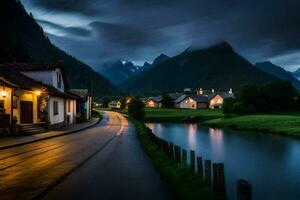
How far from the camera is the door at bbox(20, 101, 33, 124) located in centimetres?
2993

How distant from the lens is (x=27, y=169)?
12.5 meters

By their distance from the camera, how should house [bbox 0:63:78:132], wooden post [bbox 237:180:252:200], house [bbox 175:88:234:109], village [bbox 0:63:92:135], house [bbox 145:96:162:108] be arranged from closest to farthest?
wooden post [bbox 237:180:252:200] → village [bbox 0:63:92:135] → house [bbox 0:63:78:132] → house [bbox 175:88:234:109] → house [bbox 145:96:162:108]

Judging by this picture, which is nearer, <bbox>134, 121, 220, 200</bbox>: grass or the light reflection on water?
<bbox>134, 121, 220, 200</bbox>: grass

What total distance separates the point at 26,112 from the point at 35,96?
2037mm

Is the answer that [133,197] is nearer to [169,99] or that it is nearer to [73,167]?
[73,167]

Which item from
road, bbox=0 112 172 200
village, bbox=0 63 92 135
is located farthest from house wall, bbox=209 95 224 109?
road, bbox=0 112 172 200

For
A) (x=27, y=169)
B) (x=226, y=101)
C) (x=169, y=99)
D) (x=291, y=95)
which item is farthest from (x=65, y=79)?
(x=169, y=99)

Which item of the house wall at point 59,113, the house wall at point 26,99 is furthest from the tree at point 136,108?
the house wall at point 26,99

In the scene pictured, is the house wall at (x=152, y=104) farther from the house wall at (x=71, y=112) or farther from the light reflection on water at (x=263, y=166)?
the light reflection on water at (x=263, y=166)

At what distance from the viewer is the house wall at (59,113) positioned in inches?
1355

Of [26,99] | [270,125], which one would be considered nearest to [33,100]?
[26,99]

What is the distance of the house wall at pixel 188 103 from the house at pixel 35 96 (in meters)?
90.9

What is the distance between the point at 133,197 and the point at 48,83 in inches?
1260

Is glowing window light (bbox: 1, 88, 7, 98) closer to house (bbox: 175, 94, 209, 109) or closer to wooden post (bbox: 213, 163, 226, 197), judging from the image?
wooden post (bbox: 213, 163, 226, 197)
